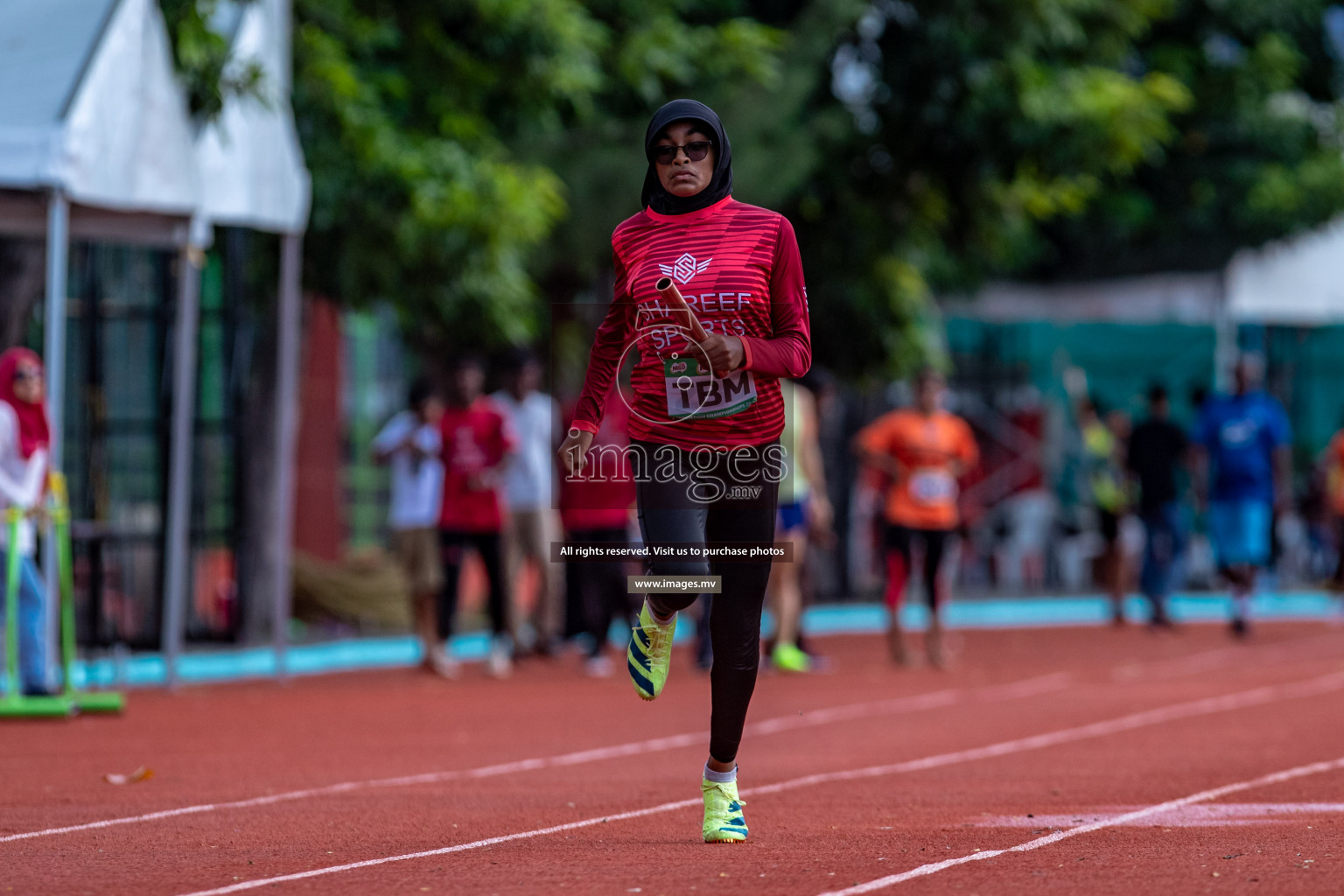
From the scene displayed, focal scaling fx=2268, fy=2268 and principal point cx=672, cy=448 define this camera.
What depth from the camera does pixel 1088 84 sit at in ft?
68.8

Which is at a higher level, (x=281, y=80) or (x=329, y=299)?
(x=281, y=80)

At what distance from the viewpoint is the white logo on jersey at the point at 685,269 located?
21.1 feet

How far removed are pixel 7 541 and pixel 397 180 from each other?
513 centimetres

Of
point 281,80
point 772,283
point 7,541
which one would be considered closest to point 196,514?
point 281,80

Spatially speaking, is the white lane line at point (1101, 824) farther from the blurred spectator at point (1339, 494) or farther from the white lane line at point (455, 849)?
the blurred spectator at point (1339, 494)

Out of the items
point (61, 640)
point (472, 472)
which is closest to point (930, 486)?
point (472, 472)

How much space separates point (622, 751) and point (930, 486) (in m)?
5.82

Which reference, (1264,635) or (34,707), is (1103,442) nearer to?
(1264,635)

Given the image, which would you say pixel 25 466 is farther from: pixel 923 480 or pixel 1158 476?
pixel 1158 476

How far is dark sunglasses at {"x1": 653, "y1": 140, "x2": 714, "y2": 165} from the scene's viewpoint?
6.45 meters

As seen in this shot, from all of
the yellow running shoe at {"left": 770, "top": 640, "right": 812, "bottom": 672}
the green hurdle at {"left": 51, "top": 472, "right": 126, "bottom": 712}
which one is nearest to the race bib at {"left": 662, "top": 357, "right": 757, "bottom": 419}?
the green hurdle at {"left": 51, "top": 472, "right": 126, "bottom": 712}

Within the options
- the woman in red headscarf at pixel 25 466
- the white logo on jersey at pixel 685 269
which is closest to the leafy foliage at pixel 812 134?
the woman in red headscarf at pixel 25 466

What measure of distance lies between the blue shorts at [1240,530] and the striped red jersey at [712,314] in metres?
13.2

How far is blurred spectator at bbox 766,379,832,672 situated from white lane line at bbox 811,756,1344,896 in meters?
5.64
